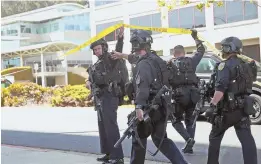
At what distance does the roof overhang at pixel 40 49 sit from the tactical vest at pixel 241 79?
41.0 meters

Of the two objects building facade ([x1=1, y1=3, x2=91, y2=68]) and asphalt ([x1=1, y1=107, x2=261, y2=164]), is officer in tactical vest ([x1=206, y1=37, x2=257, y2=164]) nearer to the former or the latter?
asphalt ([x1=1, y1=107, x2=261, y2=164])

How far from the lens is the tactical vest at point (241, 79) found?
486cm

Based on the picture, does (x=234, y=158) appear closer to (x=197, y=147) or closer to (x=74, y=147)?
(x=197, y=147)

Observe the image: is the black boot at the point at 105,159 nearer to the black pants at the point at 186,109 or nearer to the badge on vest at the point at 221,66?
the black pants at the point at 186,109

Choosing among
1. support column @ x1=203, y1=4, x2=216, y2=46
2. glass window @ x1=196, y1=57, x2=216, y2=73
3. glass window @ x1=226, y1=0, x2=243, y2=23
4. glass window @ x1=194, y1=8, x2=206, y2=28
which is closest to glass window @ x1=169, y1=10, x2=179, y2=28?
glass window @ x1=194, y1=8, x2=206, y2=28

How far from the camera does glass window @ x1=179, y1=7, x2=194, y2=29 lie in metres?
31.5

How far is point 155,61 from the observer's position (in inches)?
192

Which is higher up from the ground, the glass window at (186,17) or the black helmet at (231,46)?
the glass window at (186,17)

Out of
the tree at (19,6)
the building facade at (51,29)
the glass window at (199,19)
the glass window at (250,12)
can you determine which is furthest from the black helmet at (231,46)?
the tree at (19,6)

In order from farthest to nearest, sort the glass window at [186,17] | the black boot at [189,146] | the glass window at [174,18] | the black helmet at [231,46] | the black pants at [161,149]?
the glass window at [174,18]
the glass window at [186,17]
the black boot at [189,146]
the black helmet at [231,46]
the black pants at [161,149]

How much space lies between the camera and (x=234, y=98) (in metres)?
4.88

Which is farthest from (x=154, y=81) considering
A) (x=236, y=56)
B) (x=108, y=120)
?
(x=108, y=120)

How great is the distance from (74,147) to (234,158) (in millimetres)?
3065

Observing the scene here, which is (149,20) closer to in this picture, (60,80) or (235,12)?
(235,12)
